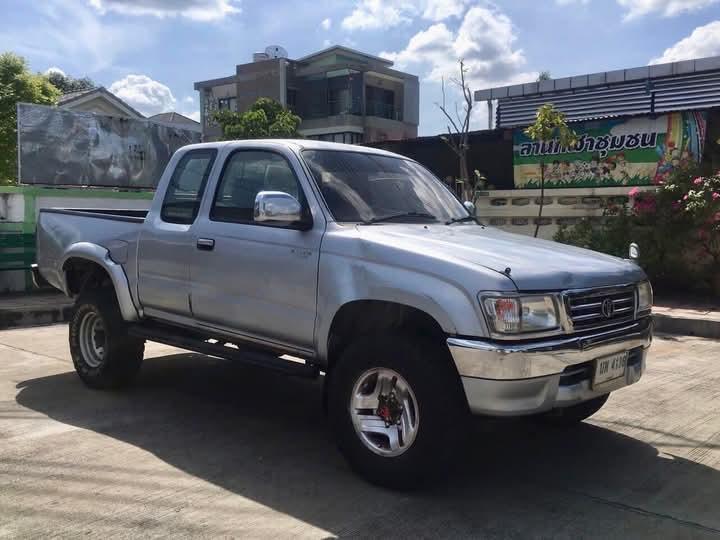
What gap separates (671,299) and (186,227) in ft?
26.6

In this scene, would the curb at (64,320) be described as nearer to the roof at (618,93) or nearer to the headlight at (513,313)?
the headlight at (513,313)

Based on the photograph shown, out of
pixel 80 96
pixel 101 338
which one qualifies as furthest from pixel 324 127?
pixel 101 338

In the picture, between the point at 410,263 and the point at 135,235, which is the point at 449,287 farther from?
the point at 135,235

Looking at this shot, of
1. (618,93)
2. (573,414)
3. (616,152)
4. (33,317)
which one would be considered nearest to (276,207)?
(573,414)

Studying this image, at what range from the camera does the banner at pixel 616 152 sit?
11312 millimetres

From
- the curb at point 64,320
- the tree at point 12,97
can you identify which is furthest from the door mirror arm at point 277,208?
the tree at point 12,97

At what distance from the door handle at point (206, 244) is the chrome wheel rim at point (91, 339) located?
1.53 meters

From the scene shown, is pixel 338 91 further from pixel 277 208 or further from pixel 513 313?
pixel 513 313

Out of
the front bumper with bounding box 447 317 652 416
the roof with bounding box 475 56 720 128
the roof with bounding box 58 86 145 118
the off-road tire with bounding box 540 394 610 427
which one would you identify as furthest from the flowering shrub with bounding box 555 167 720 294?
the roof with bounding box 58 86 145 118

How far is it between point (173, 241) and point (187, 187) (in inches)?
17.7

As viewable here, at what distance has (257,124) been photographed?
30422 mm

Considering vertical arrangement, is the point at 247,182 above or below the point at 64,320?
above

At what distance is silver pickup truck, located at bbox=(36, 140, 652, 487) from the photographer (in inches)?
136

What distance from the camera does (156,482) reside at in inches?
153
